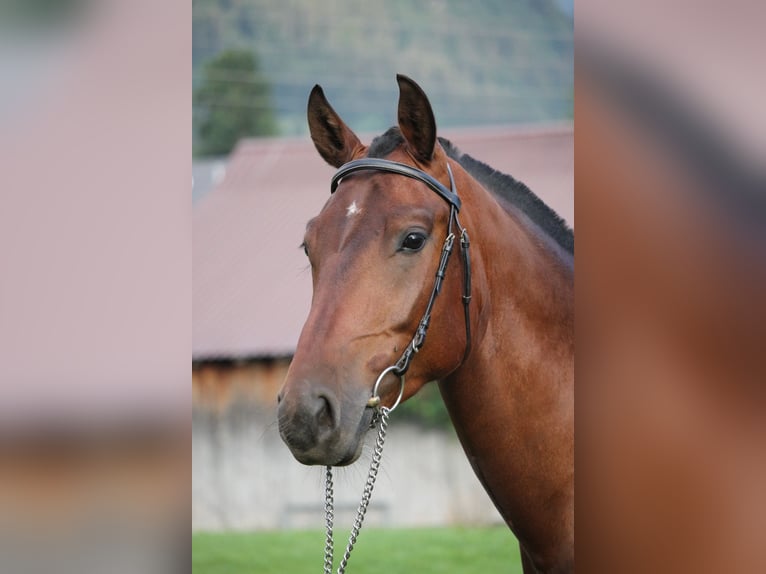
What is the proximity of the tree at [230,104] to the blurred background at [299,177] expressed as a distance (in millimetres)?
12

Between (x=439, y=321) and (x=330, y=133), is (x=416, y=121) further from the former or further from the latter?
(x=439, y=321)

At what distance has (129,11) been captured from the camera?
1152mm

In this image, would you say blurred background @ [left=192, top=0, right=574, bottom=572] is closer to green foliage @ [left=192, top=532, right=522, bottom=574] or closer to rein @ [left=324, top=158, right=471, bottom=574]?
green foliage @ [left=192, top=532, right=522, bottom=574]

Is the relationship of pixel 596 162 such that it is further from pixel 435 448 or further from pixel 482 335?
pixel 435 448

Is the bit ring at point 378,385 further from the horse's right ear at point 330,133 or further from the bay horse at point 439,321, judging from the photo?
the horse's right ear at point 330,133

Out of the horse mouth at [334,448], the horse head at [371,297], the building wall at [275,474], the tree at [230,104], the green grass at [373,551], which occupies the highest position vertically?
the tree at [230,104]

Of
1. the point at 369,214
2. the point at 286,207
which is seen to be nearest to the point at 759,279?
the point at 369,214

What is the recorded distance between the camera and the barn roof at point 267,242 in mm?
3977

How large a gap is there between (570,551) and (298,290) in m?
2.57

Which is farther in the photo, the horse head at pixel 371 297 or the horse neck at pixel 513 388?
the horse neck at pixel 513 388

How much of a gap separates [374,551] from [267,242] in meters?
1.92

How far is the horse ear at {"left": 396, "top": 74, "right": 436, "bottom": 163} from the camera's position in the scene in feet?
5.68

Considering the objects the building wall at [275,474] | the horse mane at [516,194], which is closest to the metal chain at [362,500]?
the horse mane at [516,194]

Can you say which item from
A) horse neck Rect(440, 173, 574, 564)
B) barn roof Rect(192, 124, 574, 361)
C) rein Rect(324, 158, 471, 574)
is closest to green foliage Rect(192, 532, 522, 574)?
barn roof Rect(192, 124, 574, 361)
